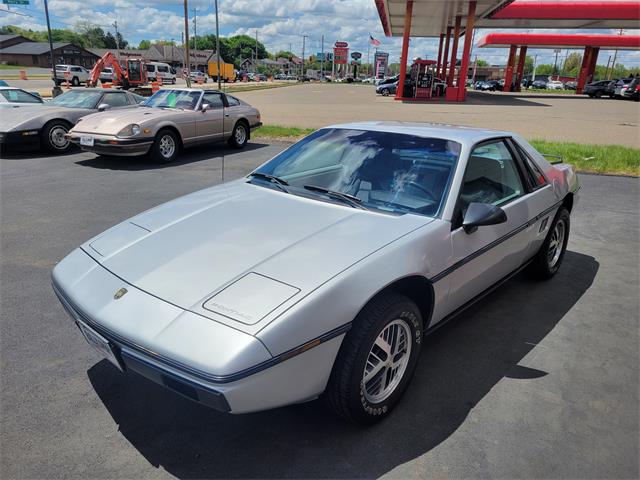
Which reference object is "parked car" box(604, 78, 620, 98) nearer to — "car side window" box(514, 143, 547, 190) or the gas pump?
the gas pump

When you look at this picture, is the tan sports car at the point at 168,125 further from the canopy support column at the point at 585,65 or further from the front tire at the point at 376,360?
the canopy support column at the point at 585,65

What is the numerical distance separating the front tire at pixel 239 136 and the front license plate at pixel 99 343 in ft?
30.5

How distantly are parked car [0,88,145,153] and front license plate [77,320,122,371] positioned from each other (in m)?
9.02

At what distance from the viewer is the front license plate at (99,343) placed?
2.07m

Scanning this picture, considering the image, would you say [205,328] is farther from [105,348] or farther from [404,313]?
[404,313]

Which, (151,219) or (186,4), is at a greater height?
(186,4)

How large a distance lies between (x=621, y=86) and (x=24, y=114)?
4272 cm

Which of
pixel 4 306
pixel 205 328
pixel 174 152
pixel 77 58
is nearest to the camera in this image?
pixel 205 328

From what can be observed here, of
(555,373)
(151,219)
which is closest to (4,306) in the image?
(151,219)

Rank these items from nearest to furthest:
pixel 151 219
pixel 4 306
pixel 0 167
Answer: pixel 151 219 → pixel 4 306 → pixel 0 167

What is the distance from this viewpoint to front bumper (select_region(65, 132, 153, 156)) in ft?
27.7

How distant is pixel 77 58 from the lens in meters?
83.8

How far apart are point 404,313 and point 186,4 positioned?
3690 cm

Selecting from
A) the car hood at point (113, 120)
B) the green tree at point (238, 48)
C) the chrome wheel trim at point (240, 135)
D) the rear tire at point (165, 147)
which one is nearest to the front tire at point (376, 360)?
the car hood at point (113, 120)
